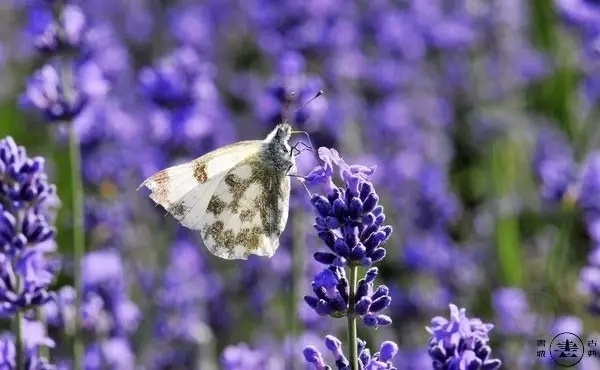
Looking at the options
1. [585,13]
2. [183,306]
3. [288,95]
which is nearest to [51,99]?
[288,95]

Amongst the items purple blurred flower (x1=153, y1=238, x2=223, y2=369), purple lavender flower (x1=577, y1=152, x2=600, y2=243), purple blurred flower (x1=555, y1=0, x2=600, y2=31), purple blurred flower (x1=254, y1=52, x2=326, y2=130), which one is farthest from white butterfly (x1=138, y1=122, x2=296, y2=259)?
purple blurred flower (x1=555, y1=0, x2=600, y2=31)

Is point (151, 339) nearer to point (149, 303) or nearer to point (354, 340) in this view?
point (149, 303)

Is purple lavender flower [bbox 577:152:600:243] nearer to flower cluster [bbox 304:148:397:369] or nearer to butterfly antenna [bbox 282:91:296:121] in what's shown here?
butterfly antenna [bbox 282:91:296:121]

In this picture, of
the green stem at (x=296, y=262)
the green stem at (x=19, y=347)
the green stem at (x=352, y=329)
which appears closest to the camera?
the green stem at (x=352, y=329)

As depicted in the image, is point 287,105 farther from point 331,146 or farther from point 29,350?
point 29,350

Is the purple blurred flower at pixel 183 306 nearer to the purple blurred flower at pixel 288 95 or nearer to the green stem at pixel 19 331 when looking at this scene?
the purple blurred flower at pixel 288 95

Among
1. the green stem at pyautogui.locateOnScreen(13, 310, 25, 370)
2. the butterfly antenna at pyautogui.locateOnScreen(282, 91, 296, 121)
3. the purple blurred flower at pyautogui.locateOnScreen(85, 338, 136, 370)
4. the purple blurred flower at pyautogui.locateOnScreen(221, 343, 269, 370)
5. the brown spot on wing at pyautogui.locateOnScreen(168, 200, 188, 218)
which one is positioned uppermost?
the butterfly antenna at pyautogui.locateOnScreen(282, 91, 296, 121)

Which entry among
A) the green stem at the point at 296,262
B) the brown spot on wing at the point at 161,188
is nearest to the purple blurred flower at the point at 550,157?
the green stem at the point at 296,262

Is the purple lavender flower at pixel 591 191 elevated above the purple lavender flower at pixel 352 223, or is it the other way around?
the purple lavender flower at pixel 591 191
